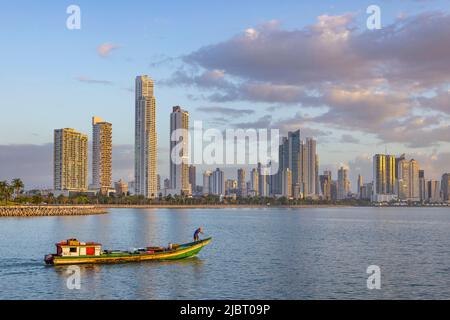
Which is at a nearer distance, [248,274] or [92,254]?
[248,274]

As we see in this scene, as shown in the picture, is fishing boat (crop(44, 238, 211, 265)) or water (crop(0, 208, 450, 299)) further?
fishing boat (crop(44, 238, 211, 265))

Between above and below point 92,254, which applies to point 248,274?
below

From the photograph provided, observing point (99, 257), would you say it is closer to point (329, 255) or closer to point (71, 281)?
point (71, 281)

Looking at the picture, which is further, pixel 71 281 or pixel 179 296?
pixel 71 281

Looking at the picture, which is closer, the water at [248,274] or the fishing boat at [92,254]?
the water at [248,274]

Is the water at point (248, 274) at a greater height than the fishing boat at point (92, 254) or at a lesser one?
lesser

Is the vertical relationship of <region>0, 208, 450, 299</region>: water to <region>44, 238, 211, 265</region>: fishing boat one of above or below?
below

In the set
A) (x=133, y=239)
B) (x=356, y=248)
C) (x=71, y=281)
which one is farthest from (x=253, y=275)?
(x=133, y=239)
